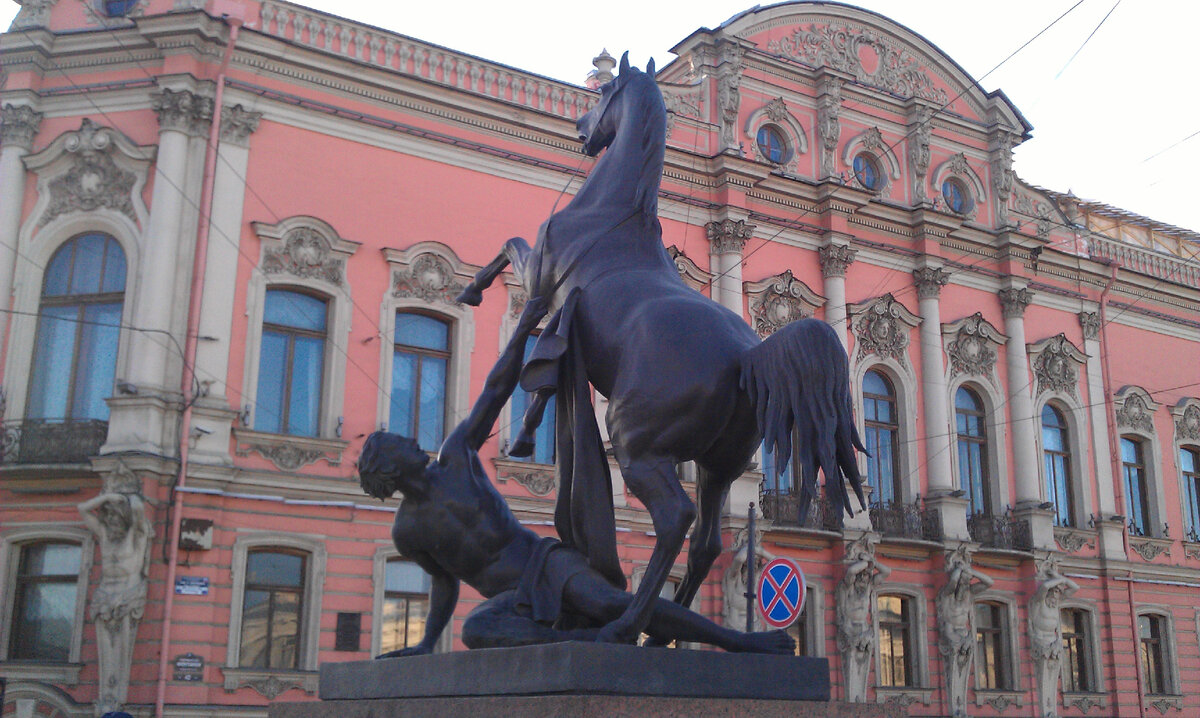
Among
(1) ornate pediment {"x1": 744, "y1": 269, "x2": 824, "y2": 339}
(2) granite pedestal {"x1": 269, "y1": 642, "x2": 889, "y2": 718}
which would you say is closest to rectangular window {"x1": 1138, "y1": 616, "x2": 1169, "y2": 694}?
(1) ornate pediment {"x1": 744, "y1": 269, "x2": 824, "y2": 339}

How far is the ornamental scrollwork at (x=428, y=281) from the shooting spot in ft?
51.4

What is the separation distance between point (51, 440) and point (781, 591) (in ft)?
28.4

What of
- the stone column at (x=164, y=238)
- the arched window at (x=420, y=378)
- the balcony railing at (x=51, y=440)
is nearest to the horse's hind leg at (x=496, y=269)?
the stone column at (x=164, y=238)

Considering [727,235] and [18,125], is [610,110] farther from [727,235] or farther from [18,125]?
[727,235]

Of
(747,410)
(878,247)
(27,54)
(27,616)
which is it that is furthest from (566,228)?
(878,247)

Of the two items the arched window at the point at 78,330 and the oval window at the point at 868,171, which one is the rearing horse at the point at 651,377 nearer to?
the arched window at the point at 78,330

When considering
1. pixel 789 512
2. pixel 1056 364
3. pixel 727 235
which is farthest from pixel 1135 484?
pixel 727 235

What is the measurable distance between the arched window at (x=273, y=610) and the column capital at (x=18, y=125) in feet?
19.8

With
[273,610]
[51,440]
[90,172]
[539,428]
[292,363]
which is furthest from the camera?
[539,428]

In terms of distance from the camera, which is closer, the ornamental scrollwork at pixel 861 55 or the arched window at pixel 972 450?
the arched window at pixel 972 450

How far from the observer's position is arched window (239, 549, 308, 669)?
1369cm

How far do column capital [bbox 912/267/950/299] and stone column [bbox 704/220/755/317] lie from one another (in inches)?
145

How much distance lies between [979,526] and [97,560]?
13.7m

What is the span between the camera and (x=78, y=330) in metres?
14.4
